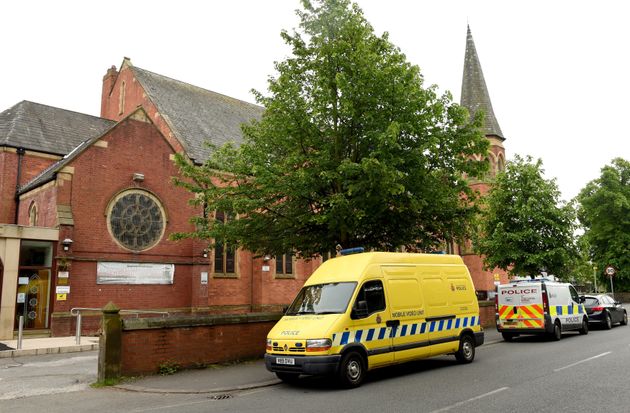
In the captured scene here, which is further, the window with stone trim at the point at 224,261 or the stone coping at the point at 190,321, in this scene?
the window with stone trim at the point at 224,261

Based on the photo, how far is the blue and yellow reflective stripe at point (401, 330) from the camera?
8516mm

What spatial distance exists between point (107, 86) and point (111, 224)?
Result: 49.7ft

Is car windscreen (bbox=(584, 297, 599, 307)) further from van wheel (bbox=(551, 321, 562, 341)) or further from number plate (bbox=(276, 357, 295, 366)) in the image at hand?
number plate (bbox=(276, 357, 295, 366))

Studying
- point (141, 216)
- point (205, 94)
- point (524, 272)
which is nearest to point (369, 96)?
point (141, 216)

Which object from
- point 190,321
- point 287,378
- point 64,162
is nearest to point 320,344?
point 287,378

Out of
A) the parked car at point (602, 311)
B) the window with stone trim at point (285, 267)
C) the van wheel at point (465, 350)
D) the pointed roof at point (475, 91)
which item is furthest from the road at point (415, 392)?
the pointed roof at point (475, 91)

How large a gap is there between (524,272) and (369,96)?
14.8m

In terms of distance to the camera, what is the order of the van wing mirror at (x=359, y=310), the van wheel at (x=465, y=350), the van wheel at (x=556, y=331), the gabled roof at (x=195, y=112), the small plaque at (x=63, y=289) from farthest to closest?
the gabled roof at (x=195, y=112), the small plaque at (x=63, y=289), the van wheel at (x=556, y=331), the van wheel at (x=465, y=350), the van wing mirror at (x=359, y=310)

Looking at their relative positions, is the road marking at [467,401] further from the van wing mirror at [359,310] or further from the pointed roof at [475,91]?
the pointed roof at [475,91]

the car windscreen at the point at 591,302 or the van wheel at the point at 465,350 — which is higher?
the car windscreen at the point at 591,302

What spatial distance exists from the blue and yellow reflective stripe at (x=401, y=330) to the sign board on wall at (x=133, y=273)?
46.4 ft

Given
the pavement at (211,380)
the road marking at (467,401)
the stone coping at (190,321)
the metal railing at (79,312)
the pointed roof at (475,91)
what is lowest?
the pavement at (211,380)

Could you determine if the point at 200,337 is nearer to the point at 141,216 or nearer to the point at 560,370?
the point at 560,370

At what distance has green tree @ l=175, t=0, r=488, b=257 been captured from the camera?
1198 cm
